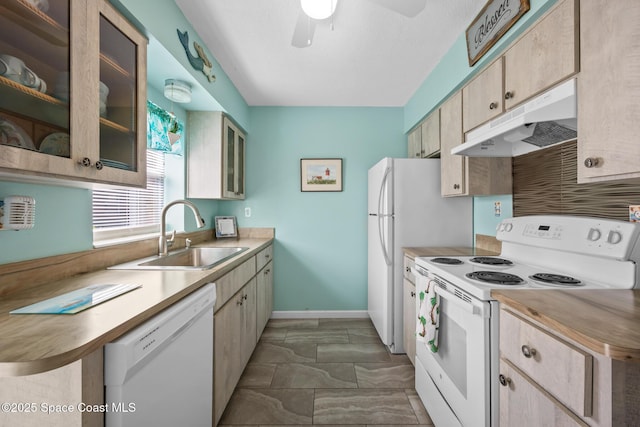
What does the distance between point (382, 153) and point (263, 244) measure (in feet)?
5.79

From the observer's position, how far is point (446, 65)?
2.16 meters

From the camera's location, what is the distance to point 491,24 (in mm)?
1584

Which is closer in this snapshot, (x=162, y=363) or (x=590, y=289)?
(x=162, y=363)

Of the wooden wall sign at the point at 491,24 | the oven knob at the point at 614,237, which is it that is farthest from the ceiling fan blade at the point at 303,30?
the oven knob at the point at 614,237

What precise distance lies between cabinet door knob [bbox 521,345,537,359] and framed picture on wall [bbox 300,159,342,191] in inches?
96.7

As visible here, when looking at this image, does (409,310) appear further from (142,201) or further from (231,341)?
(142,201)

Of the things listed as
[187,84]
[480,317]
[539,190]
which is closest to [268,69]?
[187,84]

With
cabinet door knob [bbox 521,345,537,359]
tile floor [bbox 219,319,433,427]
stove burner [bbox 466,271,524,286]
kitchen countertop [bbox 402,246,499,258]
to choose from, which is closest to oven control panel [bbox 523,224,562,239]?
stove burner [bbox 466,271,524,286]

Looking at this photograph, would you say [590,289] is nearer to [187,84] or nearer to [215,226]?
[187,84]

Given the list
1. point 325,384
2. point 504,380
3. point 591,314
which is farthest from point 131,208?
point 591,314

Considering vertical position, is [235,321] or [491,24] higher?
[491,24]

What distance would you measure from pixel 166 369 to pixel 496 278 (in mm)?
1421

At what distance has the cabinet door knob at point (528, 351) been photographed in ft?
2.96

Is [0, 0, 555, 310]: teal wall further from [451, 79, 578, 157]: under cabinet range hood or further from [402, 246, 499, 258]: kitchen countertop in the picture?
[451, 79, 578, 157]: under cabinet range hood
